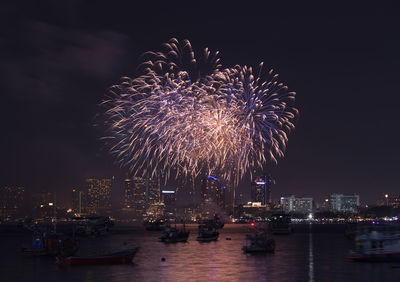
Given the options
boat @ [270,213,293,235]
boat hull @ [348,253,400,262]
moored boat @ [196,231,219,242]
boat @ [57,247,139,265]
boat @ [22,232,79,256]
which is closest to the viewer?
boat @ [57,247,139,265]

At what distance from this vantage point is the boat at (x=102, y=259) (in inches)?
3049

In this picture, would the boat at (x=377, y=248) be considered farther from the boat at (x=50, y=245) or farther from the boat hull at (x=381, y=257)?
the boat at (x=50, y=245)

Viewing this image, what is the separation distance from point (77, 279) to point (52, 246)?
104ft

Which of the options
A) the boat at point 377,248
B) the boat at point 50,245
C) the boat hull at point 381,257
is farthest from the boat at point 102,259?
the boat hull at point 381,257

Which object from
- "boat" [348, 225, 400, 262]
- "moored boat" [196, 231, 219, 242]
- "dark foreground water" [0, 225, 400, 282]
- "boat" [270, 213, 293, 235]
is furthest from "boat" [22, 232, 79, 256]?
"boat" [270, 213, 293, 235]

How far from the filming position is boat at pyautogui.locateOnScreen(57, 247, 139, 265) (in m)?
77.4

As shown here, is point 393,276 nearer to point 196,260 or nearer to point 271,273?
point 271,273

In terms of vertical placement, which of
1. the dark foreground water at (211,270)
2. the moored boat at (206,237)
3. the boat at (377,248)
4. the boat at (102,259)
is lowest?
the moored boat at (206,237)

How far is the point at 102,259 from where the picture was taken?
78.1m

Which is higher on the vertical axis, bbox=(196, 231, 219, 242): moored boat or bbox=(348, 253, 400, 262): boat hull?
bbox=(348, 253, 400, 262): boat hull

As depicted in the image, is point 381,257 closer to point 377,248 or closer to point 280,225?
point 377,248

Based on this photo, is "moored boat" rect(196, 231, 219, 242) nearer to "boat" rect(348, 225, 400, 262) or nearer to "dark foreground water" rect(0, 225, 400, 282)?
"dark foreground water" rect(0, 225, 400, 282)

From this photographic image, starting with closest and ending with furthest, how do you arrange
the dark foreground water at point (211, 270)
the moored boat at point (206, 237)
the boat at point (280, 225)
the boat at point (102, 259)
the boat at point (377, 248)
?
the dark foreground water at point (211, 270), the boat at point (102, 259), the boat at point (377, 248), the moored boat at point (206, 237), the boat at point (280, 225)

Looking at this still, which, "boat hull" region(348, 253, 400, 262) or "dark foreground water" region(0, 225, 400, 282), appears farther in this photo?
"boat hull" region(348, 253, 400, 262)
